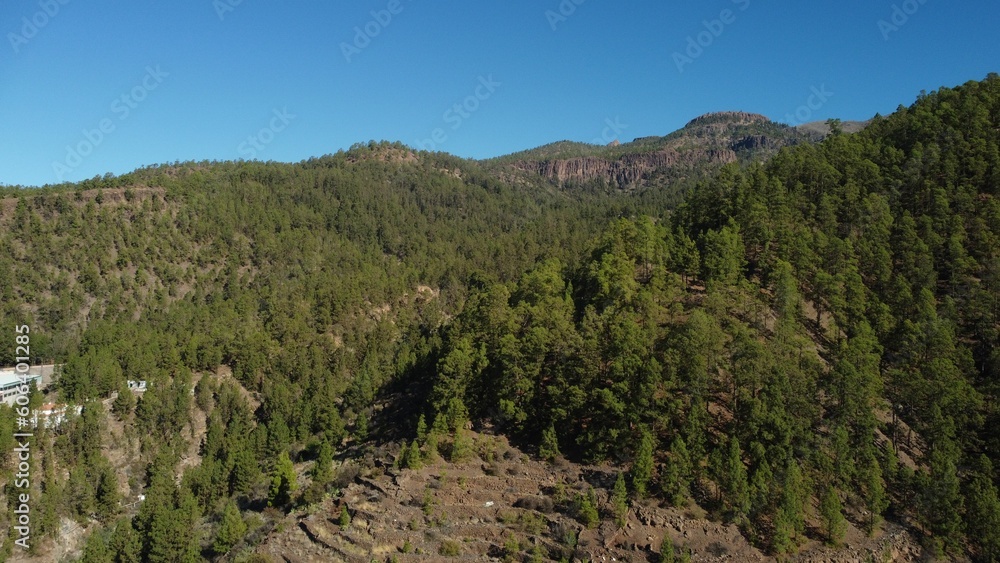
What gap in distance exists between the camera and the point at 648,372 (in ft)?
128

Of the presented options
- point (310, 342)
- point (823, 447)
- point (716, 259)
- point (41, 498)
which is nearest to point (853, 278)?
point (716, 259)

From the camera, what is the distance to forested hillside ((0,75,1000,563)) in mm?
37125

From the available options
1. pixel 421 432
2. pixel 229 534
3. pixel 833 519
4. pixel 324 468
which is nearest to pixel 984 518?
pixel 833 519

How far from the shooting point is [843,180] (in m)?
72.2

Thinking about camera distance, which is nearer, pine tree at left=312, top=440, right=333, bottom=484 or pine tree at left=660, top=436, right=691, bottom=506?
pine tree at left=660, top=436, right=691, bottom=506

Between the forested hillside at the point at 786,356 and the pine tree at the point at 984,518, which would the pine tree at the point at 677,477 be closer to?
the forested hillside at the point at 786,356

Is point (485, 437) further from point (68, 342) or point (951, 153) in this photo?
point (68, 342)

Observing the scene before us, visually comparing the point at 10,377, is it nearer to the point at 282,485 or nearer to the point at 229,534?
the point at 282,485

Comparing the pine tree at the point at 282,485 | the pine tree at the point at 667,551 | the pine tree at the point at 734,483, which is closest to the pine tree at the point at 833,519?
the pine tree at the point at 734,483

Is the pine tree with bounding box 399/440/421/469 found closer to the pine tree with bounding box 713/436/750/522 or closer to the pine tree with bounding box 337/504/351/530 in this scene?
the pine tree with bounding box 337/504/351/530

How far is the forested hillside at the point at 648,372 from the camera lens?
122 feet

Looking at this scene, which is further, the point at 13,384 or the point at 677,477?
the point at 13,384

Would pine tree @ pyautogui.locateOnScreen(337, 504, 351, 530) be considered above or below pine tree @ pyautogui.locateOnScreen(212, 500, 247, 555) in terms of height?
above

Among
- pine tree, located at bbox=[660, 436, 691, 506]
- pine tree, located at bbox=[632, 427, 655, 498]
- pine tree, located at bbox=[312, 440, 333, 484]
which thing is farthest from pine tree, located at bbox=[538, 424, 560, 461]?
pine tree, located at bbox=[312, 440, 333, 484]
